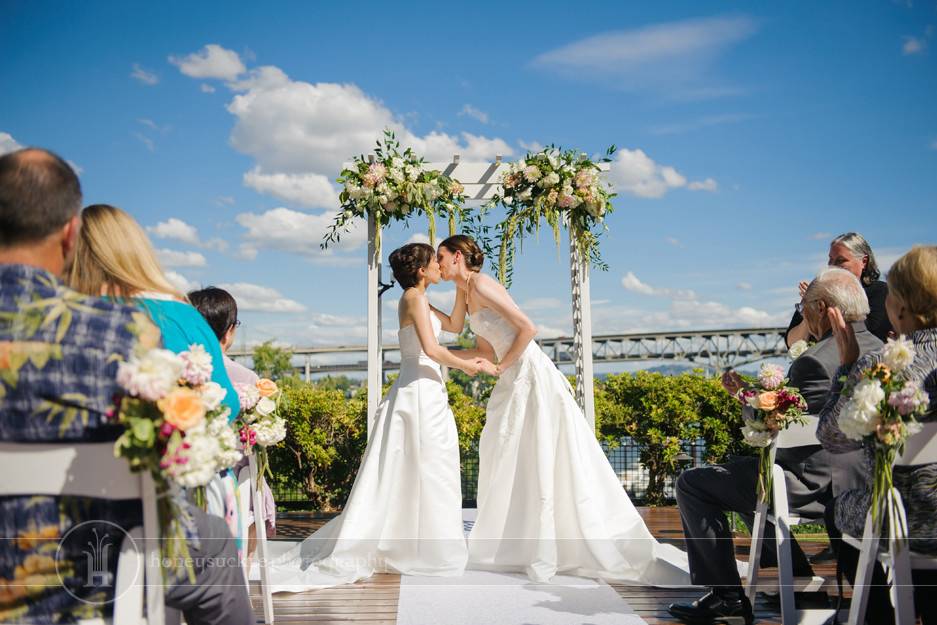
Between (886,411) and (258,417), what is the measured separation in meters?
2.58

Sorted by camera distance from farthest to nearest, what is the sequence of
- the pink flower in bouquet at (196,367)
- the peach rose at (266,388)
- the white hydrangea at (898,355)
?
the peach rose at (266,388) → the white hydrangea at (898,355) → the pink flower in bouquet at (196,367)

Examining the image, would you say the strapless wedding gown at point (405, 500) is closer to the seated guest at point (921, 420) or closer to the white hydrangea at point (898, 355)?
the seated guest at point (921, 420)

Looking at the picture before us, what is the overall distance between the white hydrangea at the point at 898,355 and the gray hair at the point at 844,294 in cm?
94

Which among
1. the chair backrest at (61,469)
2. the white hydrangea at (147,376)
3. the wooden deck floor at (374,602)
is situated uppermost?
the white hydrangea at (147,376)

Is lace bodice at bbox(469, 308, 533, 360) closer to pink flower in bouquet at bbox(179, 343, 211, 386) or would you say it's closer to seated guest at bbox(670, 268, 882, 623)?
seated guest at bbox(670, 268, 882, 623)

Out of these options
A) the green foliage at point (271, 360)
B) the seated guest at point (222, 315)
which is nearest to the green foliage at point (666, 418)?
the seated guest at point (222, 315)

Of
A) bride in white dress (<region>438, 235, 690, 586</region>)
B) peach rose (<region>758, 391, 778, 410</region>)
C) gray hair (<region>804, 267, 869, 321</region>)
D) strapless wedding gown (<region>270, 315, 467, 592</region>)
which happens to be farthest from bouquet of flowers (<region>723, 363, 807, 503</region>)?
strapless wedding gown (<region>270, 315, 467, 592</region>)

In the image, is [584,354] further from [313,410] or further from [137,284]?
[137,284]

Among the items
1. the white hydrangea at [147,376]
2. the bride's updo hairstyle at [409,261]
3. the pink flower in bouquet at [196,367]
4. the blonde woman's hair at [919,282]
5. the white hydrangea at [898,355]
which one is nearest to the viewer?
the white hydrangea at [147,376]

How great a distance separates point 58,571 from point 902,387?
8.43 ft

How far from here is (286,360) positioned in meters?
66.6

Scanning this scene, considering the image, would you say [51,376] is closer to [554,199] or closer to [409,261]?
[409,261]

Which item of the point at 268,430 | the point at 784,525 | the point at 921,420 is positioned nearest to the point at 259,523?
the point at 268,430

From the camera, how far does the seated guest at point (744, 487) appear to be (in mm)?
3543
